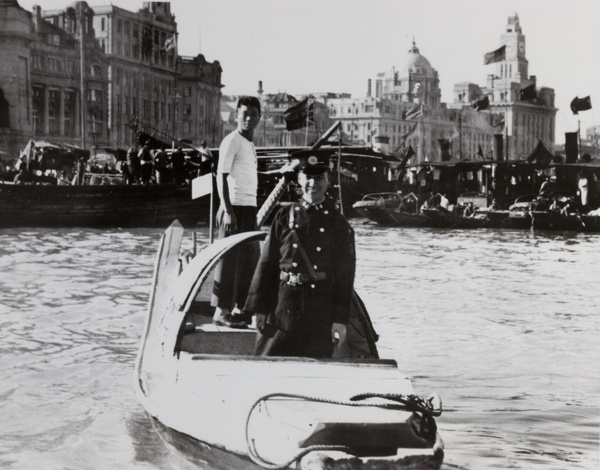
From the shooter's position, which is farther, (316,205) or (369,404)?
(316,205)

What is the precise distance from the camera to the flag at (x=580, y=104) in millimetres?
34009

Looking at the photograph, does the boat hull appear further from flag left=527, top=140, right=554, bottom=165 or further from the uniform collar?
the uniform collar

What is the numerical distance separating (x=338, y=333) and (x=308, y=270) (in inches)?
18.7

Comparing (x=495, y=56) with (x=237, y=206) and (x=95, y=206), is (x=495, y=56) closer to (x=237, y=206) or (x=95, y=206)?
(x=95, y=206)

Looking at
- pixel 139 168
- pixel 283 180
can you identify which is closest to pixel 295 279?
pixel 283 180

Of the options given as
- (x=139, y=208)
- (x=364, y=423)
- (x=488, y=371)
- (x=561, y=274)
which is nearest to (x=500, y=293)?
(x=561, y=274)

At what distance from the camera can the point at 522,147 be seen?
4252 inches

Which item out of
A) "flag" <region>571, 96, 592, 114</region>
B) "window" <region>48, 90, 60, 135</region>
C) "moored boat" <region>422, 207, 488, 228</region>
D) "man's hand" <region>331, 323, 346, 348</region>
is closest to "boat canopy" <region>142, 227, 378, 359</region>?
"man's hand" <region>331, 323, 346, 348</region>

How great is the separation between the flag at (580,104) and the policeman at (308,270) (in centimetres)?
3108

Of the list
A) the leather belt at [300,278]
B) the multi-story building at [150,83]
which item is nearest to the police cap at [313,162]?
the leather belt at [300,278]

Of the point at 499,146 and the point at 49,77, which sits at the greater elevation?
the point at 49,77

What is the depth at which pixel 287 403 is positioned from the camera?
13.7ft

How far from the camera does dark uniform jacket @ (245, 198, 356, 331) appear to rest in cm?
500

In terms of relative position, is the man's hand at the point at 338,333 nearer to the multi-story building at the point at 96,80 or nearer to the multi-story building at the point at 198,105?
the multi-story building at the point at 96,80
